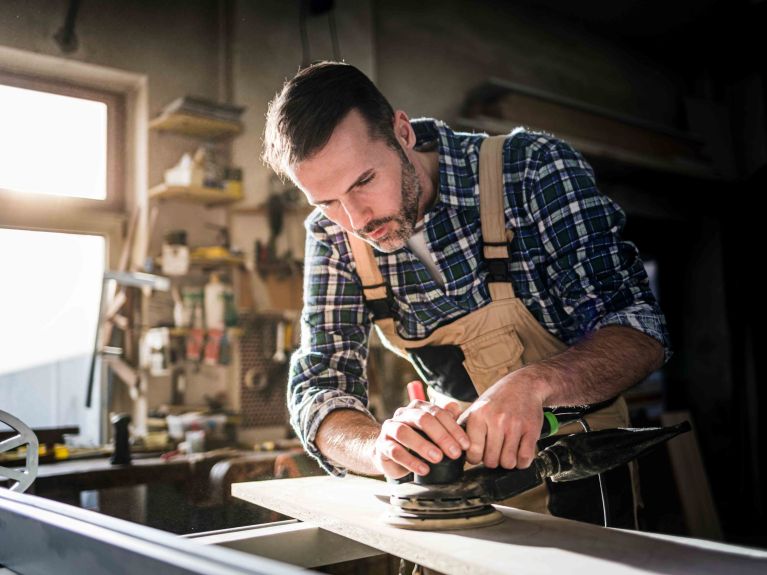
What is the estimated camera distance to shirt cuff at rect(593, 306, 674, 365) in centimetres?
128

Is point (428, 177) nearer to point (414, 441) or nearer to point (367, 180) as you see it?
point (367, 180)

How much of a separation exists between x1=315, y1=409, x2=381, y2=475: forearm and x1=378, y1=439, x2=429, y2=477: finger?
0.17 m

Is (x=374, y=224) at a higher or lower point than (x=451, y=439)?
higher

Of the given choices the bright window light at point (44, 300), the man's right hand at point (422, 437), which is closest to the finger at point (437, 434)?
the man's right hand at point (422, 437)

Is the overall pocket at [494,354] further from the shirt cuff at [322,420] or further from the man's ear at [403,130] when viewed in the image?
the man's ear at [403,130]

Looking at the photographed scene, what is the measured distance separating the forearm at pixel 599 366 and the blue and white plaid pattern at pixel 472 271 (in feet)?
0.09

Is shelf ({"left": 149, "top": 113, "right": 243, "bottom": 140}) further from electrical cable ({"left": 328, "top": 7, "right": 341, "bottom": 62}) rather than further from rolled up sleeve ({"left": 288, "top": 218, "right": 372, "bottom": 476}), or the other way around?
rolled up sleeve ({"left": 288, "top": 218, "right": 372, "bottom": 476})

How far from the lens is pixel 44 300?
2.56 m

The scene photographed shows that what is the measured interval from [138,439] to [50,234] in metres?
0.83

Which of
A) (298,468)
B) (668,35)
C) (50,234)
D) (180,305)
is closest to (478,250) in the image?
(298,468)

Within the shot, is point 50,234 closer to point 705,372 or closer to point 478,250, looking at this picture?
point 478,250

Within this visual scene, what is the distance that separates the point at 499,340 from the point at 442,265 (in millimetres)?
188

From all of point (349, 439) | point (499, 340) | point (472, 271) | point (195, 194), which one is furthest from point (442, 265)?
point (195, 194)

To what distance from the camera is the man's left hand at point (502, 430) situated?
1005mm
